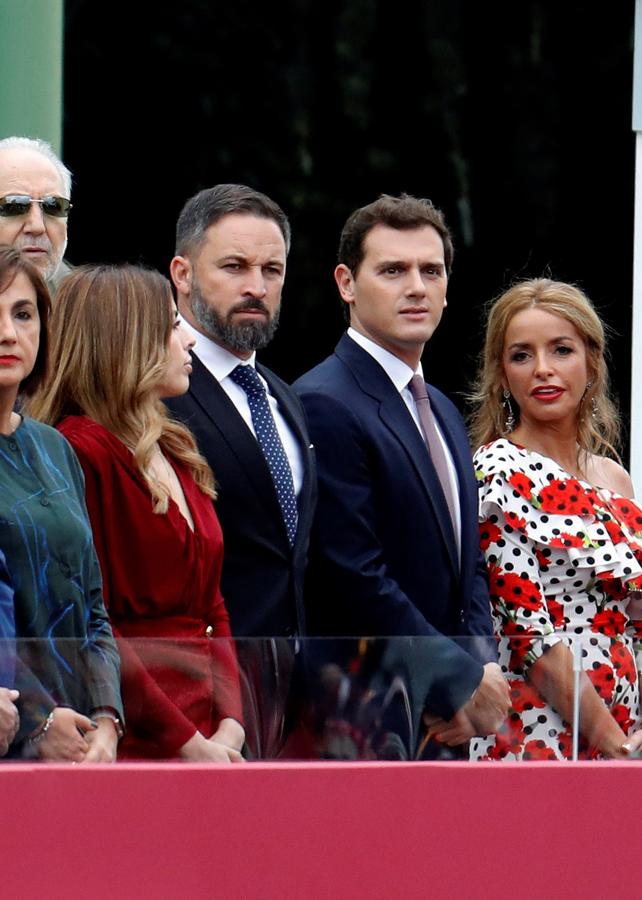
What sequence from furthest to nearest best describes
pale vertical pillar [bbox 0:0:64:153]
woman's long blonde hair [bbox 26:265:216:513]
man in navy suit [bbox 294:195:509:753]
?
pale vertical pillar [bbox 0:0:64:153]
man in navy suit [bbox 294:195:509:753]
woman's long blonde hair [bbox 26:265:216:513]

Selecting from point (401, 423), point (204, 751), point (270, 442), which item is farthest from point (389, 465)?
point (204, 751)

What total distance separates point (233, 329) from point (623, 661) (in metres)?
1.23

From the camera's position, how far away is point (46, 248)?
4.71m

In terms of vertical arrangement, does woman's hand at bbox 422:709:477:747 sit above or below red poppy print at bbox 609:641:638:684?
below

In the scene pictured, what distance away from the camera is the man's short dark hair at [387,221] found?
4898 mm

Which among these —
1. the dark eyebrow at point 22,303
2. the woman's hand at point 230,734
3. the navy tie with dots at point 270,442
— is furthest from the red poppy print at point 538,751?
the dark eyebrow at point 22,303

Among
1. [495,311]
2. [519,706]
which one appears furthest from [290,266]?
[519,706]

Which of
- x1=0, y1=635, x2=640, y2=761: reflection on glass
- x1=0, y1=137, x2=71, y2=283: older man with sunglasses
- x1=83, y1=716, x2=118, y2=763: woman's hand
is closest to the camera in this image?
x1=83, y1=716, x2=118, y2=763: woman's hand

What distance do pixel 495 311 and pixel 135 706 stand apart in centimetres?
202

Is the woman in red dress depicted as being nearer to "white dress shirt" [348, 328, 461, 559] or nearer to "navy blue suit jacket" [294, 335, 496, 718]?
"navy blue suit jacket" [294, 335, 496, 718]

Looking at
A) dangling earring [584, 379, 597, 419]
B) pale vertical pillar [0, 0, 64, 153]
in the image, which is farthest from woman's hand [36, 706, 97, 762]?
pale vertical pillar [0, 0, 64, 153]

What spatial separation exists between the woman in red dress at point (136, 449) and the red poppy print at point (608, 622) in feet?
3.33

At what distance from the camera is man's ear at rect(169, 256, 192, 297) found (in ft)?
15.3

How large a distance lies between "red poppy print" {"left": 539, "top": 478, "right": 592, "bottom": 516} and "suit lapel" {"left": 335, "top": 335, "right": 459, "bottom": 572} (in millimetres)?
275
